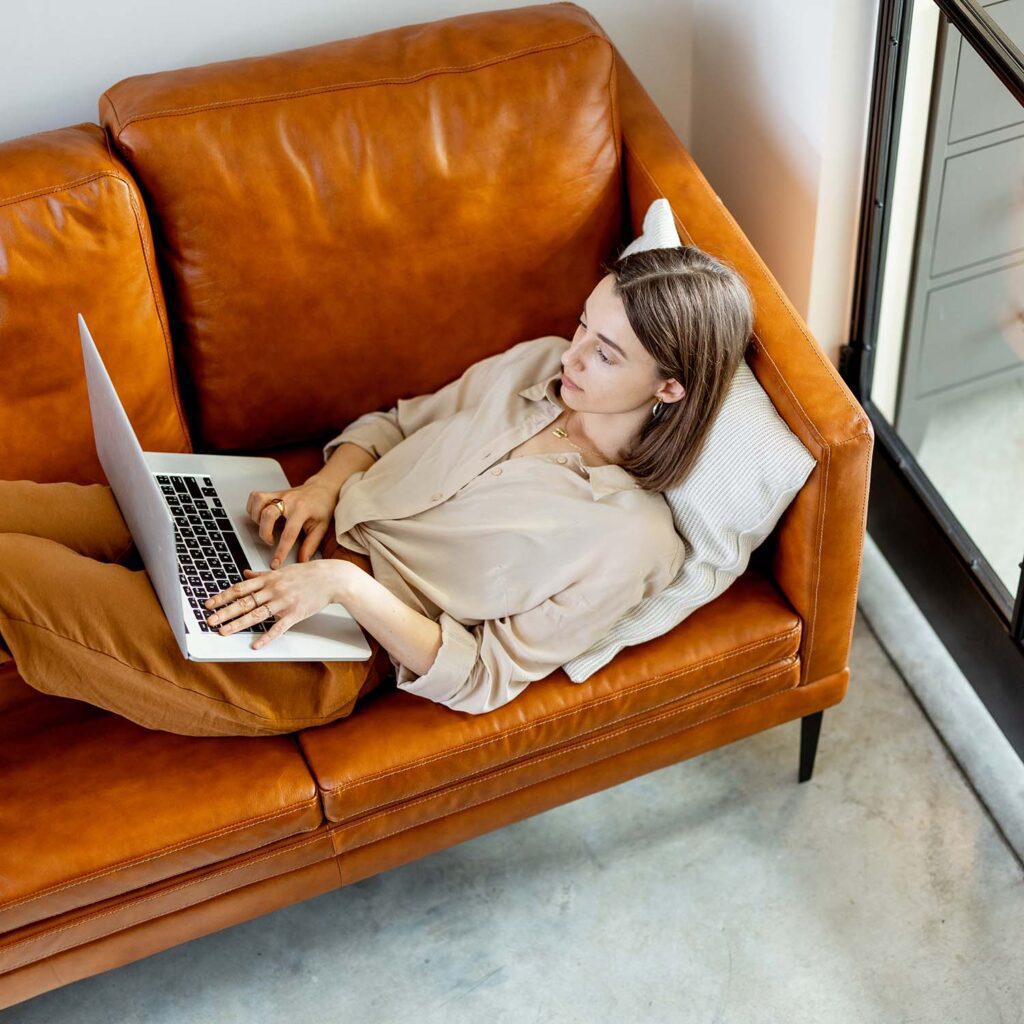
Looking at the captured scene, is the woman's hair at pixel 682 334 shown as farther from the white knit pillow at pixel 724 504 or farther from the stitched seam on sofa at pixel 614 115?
the stitched seam on sofa at pixel 614 115

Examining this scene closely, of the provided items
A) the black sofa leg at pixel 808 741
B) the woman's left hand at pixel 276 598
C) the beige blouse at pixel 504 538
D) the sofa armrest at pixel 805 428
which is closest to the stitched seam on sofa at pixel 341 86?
the sofa armrest at pixel 805 428

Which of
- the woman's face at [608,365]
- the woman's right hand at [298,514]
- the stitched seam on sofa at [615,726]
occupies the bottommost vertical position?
the stitched seam on sofa at [615,726]

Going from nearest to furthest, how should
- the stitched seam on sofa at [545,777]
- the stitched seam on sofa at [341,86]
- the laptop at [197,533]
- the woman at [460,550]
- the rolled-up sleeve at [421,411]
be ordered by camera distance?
the laptop at [197,533] → the woman at [460,550] → the stitched seam on sofa at [545,777] → the stitched seam on sofa at [341,86] → the rolled-up sleeve at [421,411]

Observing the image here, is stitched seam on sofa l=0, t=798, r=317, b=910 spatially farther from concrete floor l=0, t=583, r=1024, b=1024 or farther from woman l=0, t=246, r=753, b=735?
concrete floor l=0, t=583, r=1024, b=1024

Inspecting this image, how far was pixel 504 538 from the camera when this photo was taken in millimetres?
1737

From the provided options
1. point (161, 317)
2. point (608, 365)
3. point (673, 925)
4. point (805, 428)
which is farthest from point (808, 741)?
point (161, 317)

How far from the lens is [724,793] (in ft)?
6.79

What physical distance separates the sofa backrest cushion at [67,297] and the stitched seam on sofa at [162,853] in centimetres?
59

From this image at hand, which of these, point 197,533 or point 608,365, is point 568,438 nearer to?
point 608,365

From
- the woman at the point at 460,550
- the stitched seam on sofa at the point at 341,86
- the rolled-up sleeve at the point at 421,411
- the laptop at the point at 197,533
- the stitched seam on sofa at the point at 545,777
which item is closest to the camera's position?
the laptop at the point at 197,533

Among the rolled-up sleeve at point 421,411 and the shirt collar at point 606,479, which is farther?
the rolled-up sleeve at point 421,411

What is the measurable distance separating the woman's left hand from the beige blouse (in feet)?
0.50

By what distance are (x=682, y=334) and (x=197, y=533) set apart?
2.28ft

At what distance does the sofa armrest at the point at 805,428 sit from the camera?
1.65m
